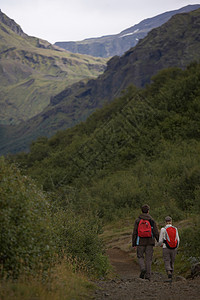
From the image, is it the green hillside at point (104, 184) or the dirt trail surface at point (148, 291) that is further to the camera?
the dirt trail surface at point (148, 291)

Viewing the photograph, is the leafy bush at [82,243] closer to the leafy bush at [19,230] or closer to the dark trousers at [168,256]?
the dark trousers at [168,256]

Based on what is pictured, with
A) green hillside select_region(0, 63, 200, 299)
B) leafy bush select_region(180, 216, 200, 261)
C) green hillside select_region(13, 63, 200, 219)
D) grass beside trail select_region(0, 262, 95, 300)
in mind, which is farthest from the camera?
green hillside select_region(13, 63, 200, 219)

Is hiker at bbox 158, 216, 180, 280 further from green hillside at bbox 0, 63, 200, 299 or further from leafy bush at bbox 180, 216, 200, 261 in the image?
leafy bush at bbox 180, 216, 200, 261

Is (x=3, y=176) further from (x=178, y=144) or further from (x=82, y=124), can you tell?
(x=82, y=124)

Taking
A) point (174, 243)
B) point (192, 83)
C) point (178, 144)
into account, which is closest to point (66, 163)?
point (178, 144)

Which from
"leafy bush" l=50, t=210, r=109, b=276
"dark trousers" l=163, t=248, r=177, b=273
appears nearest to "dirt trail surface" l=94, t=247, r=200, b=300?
"dark trousers" l=163, t=248, r=177, b=273

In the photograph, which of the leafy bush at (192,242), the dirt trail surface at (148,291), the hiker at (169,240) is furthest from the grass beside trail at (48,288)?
the leafy bush at (192,242)

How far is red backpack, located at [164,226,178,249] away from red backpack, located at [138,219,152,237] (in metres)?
0.48

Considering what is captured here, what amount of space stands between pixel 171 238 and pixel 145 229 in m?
0.75

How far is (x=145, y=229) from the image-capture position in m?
10.3

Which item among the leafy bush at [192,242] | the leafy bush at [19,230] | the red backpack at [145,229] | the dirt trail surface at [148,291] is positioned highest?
the leafy bush at [19,230]

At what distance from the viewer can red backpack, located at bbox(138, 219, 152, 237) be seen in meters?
10.3

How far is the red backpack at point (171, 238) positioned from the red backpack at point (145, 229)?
484 millimetres

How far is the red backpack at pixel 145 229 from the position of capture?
10.3 m
